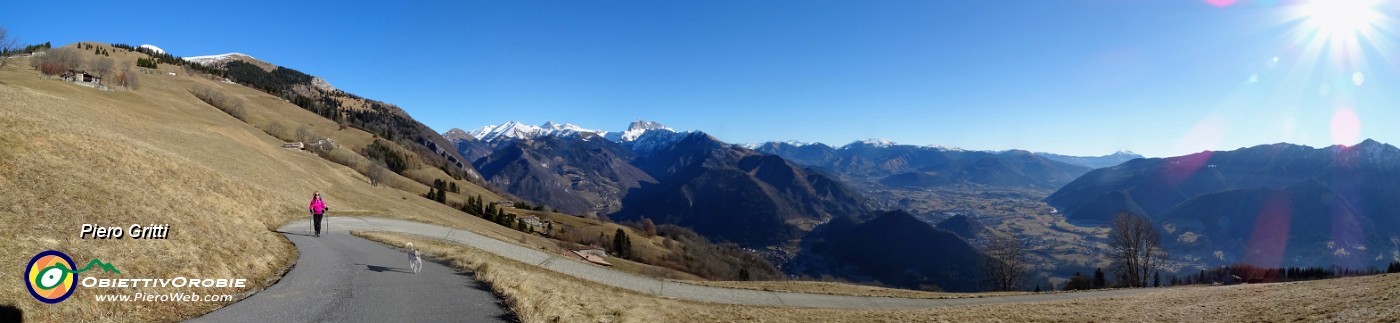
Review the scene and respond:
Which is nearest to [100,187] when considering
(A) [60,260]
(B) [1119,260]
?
(A) [60,260]

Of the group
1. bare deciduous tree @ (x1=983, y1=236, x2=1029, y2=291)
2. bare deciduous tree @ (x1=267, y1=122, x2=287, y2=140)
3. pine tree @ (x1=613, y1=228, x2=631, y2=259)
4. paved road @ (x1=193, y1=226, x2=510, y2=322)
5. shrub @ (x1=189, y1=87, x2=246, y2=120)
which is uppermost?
shrub @ (x1=189, y1=87, x2=246, y2=120)

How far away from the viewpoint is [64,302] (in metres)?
9.69

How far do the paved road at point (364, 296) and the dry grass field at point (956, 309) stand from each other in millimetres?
1007

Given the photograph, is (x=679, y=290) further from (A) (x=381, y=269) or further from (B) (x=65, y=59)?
(B) (x=65, y=59)

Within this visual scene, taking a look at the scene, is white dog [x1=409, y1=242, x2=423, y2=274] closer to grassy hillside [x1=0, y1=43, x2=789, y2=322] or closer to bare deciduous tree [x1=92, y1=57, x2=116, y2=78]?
grassy hillside [x1=0, y1=43, x2=789, y2=322]

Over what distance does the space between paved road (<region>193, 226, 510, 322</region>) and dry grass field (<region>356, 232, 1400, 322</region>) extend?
1007 millimetres

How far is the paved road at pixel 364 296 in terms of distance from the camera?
1170 centimetres

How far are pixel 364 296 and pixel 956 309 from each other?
25.8m

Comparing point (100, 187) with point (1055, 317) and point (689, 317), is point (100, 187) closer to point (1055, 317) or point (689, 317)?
point (689, 317)

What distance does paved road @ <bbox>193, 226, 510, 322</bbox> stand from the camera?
38.4 feet

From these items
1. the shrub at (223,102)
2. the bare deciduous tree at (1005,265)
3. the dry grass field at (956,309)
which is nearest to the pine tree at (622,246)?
the bare deciduous tree at (1005,265)

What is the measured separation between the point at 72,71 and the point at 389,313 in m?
144

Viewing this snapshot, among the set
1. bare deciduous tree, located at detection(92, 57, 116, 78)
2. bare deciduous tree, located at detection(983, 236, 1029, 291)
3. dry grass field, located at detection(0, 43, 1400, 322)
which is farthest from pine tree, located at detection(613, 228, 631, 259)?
bare deciduous tree, located at detection(92, 57, 116, 78)

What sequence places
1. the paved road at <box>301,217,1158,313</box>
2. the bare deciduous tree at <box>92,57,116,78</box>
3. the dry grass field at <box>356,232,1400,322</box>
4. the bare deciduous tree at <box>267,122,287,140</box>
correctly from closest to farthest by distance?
the dry grass field at <box>356,232,1400,322</box>
the paved road at <box>301,217,1158,313</box>
the bare deciduous tree at <box>92,57,116,78</box>
the bare deciduous tree at <box>267,122,287,140</box>
